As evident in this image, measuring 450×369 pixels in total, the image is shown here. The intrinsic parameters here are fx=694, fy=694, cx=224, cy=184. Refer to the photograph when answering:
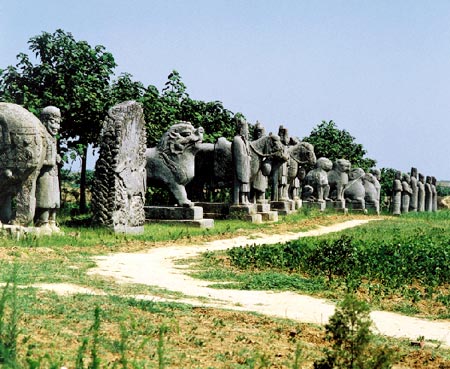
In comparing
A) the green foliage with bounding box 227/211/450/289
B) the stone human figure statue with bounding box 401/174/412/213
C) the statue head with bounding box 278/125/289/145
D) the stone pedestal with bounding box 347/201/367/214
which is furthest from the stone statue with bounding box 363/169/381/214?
the green foliage with bounding box 227/211/450/289

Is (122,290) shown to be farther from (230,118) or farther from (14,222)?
(230,118)

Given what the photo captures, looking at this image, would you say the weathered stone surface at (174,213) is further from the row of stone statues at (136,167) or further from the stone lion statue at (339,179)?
the stone lion statue at (339,179)

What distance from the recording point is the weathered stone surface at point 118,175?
1648 centimetres

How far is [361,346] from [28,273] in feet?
20.5

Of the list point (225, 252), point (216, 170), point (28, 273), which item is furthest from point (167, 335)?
point (216, 170)

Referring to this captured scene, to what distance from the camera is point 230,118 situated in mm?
31453

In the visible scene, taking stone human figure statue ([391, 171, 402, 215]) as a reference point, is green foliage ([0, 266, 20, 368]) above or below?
below

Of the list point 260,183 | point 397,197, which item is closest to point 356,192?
point 397,197

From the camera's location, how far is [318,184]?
109ft

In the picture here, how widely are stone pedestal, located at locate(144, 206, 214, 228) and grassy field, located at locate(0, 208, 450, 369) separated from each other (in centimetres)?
728

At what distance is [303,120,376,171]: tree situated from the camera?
1823 inches

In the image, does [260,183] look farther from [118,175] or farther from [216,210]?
[118,175]

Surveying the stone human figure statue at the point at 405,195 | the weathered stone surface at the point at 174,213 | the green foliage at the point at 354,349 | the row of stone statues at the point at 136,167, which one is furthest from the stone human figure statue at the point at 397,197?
the green foliage at the point at 354,349

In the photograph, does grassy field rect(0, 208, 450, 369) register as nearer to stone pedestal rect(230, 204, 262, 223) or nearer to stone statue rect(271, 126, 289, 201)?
stone pedestal rect(230, 204, 262, 223)
